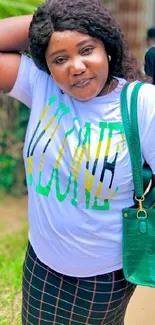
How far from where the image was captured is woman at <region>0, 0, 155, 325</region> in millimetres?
1671

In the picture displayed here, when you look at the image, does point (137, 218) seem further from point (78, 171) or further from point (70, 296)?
point (70, 296)

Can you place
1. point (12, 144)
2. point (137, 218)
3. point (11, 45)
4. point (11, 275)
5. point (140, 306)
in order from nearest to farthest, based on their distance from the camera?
point (137, 218) < point (11, 45) < point (140, 306) < point (11, 275) < point (12, 144)

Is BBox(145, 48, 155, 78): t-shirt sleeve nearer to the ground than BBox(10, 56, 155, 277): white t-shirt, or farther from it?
farther from it

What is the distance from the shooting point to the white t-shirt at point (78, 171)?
1.69 metres

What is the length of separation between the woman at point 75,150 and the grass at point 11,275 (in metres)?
1.45

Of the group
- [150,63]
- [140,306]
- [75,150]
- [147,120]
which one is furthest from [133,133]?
[140,306]

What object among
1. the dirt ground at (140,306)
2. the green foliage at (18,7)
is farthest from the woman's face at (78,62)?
the dirt ground at (140,306)

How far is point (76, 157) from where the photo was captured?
1.71m

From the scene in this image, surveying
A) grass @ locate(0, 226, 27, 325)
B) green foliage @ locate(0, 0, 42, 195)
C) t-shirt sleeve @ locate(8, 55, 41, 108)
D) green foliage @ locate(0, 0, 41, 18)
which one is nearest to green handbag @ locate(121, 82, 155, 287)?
t-shirt sleeve @ locate(8, 55, 41, 108)

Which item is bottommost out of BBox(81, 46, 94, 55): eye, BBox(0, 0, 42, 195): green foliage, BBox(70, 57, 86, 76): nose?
BBox(0, 0, 42, 195): green foliage

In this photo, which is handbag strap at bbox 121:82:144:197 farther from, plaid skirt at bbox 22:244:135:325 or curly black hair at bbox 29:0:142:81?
plaid skirt at bbox 22:244:135:325

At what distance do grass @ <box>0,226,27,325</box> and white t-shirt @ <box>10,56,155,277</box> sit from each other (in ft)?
5.26

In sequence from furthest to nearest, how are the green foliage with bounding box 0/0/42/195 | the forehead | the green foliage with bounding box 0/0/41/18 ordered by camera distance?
the green foliage with bounding box 0/0/42/195, the green foliage with bounding box 0/0/41/18, the forehead

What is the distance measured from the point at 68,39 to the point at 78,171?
1.29ft
